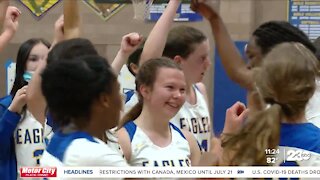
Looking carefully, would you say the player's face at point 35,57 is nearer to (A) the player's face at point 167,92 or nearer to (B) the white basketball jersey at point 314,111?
(A) the player's face at point 167,92

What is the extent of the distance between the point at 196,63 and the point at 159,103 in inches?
17.4

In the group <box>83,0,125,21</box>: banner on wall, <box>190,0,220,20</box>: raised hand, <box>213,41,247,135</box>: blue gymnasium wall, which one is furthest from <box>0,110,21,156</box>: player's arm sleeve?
<box>213,41,247,135</box>: blue gymnasium wall

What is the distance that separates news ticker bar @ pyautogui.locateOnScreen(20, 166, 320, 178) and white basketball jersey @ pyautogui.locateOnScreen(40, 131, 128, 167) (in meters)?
0.02

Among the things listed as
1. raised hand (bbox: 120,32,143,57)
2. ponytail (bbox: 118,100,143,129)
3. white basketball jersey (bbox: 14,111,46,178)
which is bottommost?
white basketball jersey (bbox: 14,111,46,178)

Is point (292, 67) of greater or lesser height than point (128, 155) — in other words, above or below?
above

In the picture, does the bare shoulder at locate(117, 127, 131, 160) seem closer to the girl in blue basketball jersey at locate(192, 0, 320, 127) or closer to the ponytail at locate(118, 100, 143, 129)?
the ponytail at locate(118, 100, 143, 129)

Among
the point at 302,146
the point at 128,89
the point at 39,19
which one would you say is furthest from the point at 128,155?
the point at 39,19

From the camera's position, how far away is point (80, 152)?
135 centimetres

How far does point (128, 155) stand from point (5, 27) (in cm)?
74

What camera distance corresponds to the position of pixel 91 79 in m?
1.40

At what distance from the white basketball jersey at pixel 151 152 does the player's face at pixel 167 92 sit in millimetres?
94

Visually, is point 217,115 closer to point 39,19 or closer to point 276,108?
point 39,19

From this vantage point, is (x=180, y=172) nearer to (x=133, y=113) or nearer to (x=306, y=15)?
(x=133, y=113)

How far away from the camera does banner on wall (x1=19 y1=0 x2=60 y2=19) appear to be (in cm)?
348
